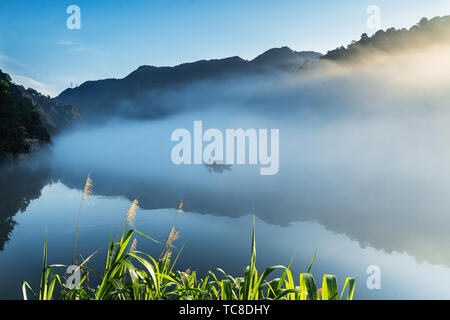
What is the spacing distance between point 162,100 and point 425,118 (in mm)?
128482

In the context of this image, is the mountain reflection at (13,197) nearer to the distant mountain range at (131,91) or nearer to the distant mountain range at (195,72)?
the distant mountain range at (131,91)

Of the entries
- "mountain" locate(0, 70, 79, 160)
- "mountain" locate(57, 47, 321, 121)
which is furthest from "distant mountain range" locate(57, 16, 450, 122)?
"mountain" locate(0, 70, 79, 160)

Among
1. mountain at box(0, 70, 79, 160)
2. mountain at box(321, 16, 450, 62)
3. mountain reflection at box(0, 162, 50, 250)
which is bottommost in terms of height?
mountain reflection at box(0, 162, 50, 250)

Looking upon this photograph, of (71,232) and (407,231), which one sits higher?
(71,232)

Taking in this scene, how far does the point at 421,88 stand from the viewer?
94125 mm

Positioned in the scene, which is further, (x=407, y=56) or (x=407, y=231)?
(x=407, y=56)

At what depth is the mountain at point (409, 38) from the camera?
87.9 meters

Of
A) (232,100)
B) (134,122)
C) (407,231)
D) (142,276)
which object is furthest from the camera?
(232,100)

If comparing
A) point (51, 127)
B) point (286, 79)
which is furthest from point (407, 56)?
point (51, 127)

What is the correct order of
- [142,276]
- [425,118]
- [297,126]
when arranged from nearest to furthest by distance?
[142,276] < [425,118] < [297,126]

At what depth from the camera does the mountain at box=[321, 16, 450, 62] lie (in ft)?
288

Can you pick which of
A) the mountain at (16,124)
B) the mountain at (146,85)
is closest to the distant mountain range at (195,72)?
the mountain at (146,85)

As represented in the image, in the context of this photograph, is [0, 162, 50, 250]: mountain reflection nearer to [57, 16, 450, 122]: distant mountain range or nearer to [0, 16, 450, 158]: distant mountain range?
[0, 16, 450, 158]: distant mountain range
